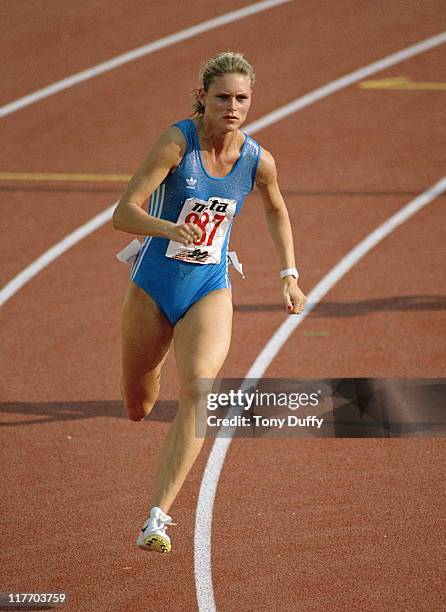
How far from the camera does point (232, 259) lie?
206 inches

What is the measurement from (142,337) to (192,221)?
66 cm

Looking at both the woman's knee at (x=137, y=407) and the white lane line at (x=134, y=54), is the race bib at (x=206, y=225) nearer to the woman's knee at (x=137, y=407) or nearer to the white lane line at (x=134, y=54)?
the woman's knee at (x=137, y=407)

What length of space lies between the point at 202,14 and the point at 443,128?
4699 millimetres

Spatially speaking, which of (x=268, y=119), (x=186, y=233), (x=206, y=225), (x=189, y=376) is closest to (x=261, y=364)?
(x=206, y=225)

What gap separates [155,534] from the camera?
14.5 feet

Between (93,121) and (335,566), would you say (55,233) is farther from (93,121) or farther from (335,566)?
(335,566)

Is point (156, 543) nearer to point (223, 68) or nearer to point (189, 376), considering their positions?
point (189, 376)

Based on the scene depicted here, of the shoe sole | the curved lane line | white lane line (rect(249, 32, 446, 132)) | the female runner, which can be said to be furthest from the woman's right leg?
white lane line (rect(249, 32, 446, 132))

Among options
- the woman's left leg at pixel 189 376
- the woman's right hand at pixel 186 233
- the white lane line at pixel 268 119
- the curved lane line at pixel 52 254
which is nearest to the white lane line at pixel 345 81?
the white lane line at pixel 268 119

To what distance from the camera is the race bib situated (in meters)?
4.87

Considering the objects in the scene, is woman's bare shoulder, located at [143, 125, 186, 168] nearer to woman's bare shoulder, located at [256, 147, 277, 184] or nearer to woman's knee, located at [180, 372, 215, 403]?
woman's bare shoulder, located at [256, 147, 277, 184]

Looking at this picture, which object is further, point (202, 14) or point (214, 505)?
point (202, 14)

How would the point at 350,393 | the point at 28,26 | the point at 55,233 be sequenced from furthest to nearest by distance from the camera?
1. the point at 28,26
2. the point at 55,233
3. the point at 350,393

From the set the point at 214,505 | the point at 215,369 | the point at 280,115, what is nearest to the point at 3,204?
the point at 280,115
